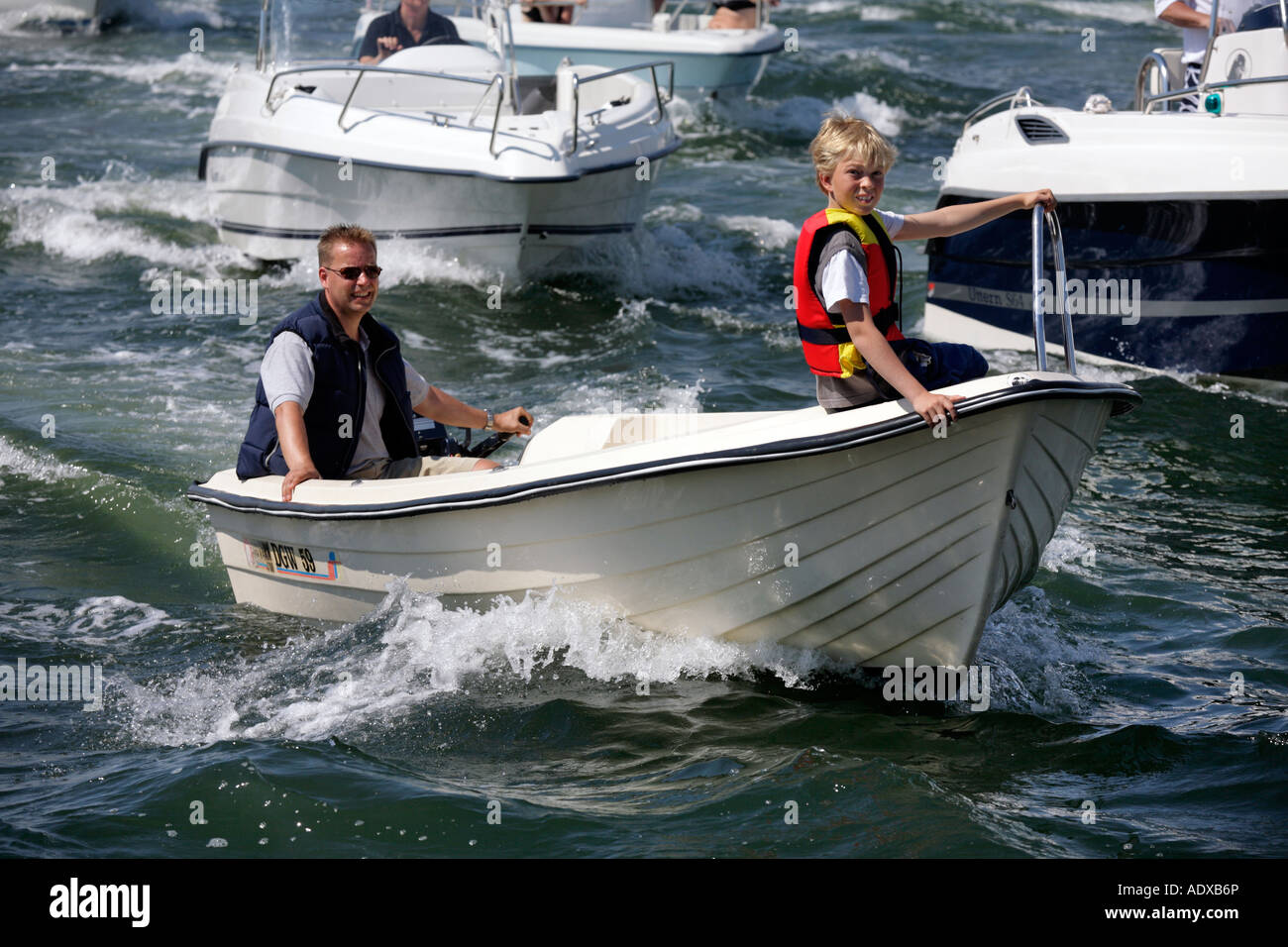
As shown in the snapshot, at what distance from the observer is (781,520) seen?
4539mm

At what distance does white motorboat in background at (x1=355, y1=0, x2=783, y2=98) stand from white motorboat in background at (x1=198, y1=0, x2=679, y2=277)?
489 centimetres

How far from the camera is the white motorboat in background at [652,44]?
16.0 metres

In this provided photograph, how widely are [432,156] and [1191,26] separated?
4.83m

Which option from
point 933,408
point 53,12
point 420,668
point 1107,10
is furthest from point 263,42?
point 1107,10

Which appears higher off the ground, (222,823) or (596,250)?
(596,250)

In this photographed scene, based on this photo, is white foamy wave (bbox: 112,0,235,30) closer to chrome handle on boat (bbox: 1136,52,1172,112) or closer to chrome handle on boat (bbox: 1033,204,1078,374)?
chrome handle on boat (bbox: 1136,52,1172,112)

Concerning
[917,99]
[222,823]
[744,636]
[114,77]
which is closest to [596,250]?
[744,636]

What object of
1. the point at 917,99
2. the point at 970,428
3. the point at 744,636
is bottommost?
the point at 744,636

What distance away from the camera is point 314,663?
521 centimetres

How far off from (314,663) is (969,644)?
2320 mm

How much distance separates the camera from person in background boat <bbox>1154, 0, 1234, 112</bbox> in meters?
8.46

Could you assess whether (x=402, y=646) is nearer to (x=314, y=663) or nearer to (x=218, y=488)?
(x=314, y=663)

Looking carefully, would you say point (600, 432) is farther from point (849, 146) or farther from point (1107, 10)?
point (1107, 10)
